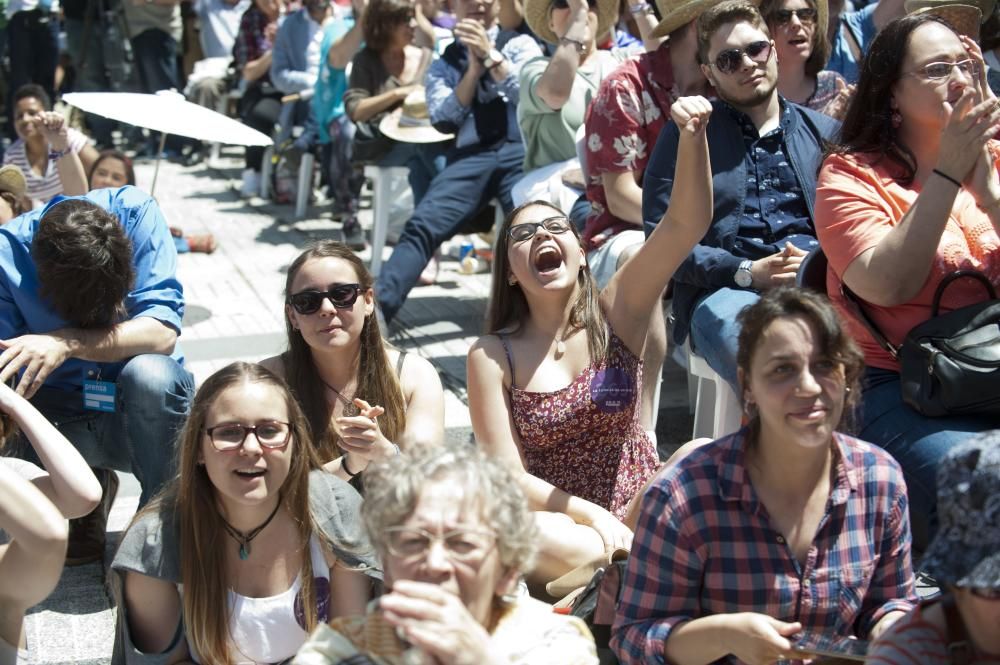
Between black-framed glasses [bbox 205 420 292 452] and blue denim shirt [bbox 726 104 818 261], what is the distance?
5.73 feet

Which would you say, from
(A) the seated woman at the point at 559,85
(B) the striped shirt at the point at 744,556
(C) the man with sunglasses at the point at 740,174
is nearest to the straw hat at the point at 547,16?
(A) the seated woman at the point at 559,85

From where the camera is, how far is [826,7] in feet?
15.4

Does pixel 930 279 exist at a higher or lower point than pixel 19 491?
higher

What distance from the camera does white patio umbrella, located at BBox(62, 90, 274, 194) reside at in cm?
466

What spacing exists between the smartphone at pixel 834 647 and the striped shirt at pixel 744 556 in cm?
9

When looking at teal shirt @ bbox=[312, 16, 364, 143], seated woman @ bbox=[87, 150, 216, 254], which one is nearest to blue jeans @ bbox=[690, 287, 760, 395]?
seated woman @ bbox=[87, 150, 216, 254]

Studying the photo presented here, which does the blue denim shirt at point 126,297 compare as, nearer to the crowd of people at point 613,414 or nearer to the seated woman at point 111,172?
the crowd of people at point 613,414

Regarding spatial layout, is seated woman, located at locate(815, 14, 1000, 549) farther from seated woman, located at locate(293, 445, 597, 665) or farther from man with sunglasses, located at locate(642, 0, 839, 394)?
seated woman, located at locate(293, 445, 597, 665)

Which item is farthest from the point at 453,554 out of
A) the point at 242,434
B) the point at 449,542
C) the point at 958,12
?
the point at 958,12

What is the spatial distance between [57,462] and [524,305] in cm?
133

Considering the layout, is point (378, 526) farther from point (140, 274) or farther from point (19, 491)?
point (140, 274)

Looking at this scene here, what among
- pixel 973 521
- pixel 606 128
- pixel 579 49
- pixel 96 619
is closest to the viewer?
pixel 973 521

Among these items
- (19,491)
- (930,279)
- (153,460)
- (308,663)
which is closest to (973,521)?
(308,663)

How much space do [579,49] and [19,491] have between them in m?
3.39
